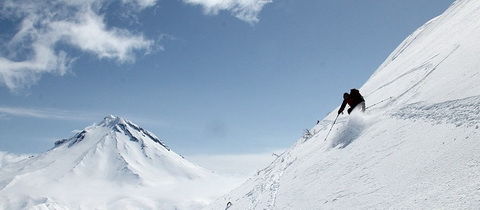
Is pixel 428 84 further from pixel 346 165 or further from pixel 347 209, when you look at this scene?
pixel 347 209

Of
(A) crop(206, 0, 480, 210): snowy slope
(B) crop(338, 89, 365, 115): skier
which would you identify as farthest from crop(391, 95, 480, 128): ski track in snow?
(B) crop(338, 89, 365, 115): skier

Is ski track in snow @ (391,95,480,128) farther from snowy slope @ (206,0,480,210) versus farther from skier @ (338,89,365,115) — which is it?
skier @ (338,89,365,115)

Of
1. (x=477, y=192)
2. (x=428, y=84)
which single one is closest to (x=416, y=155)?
(x=477, y=192)

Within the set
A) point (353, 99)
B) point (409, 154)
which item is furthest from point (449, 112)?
point (353, 99)

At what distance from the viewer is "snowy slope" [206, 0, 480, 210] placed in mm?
5324

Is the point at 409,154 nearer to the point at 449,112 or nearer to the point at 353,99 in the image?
the point at 449,112

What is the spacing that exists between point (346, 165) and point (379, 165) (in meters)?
1.46

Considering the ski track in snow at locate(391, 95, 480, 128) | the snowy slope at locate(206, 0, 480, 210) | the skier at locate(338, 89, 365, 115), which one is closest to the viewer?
the snowy slope at locate(206, 0, 480, 210)

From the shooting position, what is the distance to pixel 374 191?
21.1 feet

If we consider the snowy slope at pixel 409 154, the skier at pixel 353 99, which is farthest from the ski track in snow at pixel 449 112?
the skier at pixel 353 99

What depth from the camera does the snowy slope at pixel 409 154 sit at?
17.5 ft

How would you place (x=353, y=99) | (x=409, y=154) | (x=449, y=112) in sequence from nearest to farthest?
(x=409, y=154) < (x=449, y=112) < (x=353, y=99)

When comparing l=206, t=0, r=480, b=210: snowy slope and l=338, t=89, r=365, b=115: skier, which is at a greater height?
l=338, t=89, r=365, b=115: skier

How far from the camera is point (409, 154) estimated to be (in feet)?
22.7
